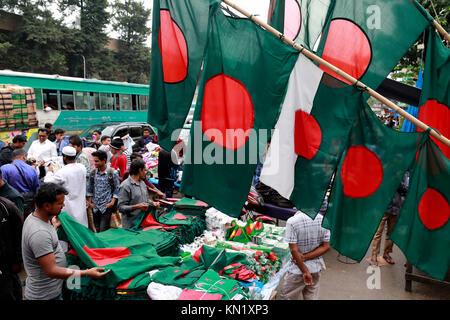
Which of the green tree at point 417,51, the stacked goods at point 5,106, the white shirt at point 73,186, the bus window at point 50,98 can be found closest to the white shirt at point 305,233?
the white shirt at point 73,186

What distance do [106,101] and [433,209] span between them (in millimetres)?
17236

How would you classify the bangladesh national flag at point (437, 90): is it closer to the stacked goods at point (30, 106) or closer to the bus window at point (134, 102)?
the stacked goods at point (30, 106)

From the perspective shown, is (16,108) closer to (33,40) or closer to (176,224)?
(176,224)

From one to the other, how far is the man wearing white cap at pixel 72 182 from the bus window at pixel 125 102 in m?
14.4

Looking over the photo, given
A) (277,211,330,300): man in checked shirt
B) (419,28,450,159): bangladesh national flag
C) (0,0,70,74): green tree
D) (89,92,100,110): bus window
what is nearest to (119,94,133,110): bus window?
(89,92,100,110): bus window

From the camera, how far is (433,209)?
8.45 feet

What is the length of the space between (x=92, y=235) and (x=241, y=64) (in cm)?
265

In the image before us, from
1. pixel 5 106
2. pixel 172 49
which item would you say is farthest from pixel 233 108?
pixel 5 106

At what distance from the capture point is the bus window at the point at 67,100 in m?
14.8

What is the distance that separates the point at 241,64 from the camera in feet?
9.20

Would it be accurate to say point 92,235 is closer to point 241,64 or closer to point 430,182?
point 241,64

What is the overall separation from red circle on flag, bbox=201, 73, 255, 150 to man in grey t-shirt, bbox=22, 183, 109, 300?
1561 mm

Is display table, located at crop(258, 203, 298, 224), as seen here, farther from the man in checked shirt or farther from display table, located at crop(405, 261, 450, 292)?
the man in checked shirt
